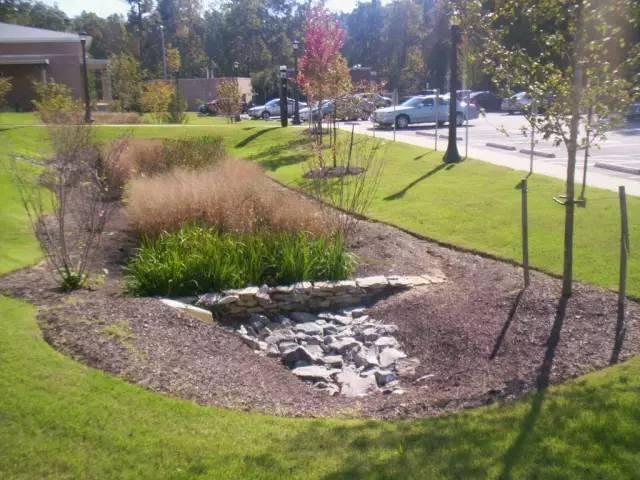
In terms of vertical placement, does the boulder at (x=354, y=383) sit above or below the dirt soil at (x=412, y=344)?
below

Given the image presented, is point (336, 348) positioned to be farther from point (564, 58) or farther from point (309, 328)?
point (564, 58)

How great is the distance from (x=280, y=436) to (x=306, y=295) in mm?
4063

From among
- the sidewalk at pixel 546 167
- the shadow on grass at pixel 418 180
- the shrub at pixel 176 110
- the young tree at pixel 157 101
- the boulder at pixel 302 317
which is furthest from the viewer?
the shrub at pixel 176 110

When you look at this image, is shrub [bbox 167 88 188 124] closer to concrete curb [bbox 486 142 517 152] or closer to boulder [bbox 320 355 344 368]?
concrete curb [bbox 486 142 517 152]

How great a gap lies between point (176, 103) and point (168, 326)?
3312cm

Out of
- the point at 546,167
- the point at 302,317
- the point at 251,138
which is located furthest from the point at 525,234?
the point at 251,138

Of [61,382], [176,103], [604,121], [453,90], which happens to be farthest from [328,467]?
[176,103]

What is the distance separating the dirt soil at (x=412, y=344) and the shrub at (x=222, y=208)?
1942 millimetres

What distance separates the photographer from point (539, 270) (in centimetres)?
857

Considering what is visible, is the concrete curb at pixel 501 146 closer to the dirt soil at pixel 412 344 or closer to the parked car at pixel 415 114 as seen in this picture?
the parked car at pixel 415 114

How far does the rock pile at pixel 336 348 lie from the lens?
6742mm

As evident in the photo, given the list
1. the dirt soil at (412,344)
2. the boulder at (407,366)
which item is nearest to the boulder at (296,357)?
the dirt soil at (412,344)

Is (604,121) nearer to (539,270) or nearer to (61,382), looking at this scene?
(539,270)

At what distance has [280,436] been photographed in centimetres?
465
